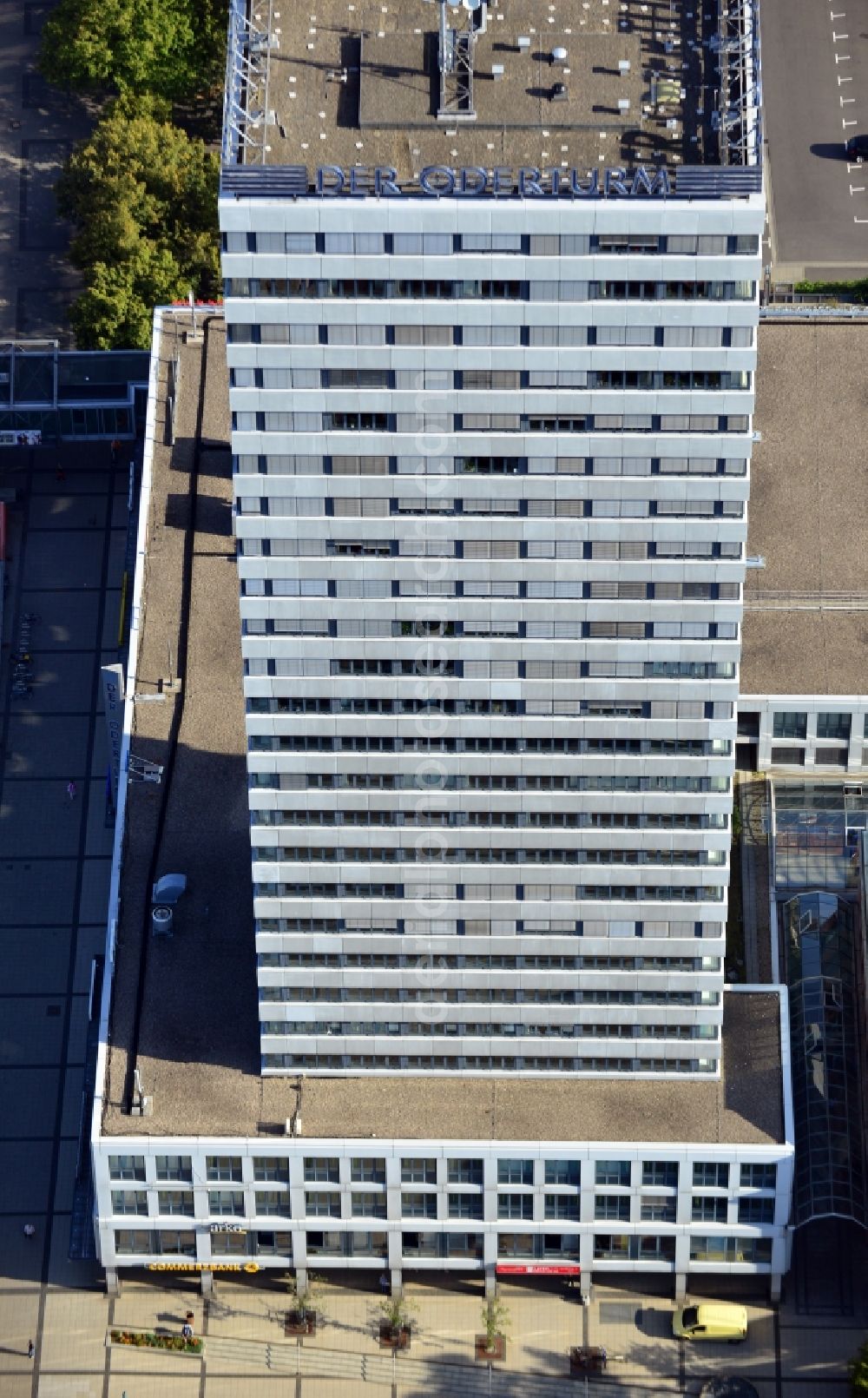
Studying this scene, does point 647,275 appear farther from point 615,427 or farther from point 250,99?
point 250,99

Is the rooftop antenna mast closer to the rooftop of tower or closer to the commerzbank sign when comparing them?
the rooftop of tower

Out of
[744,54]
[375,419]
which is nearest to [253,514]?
[375,419]

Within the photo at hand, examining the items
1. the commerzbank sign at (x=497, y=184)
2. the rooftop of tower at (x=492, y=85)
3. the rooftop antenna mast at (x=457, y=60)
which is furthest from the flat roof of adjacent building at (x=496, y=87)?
the commerzbank sign at (x=497, y=184)

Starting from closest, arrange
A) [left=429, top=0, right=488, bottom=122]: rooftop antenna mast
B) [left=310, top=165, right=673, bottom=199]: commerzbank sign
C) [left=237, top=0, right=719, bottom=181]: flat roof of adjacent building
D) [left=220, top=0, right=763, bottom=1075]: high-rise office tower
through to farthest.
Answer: [left=310, top=165, right=673, bottom=199]: commerzbank sign → [left=220, top=0, right=763, bottom=1075]: high-rise office tower → [left=237, top=0, right=719, bottom=181]: flat roof of adjacent building → [left=429, top=0, right=488, bottom=122]: rooftop antenna mast

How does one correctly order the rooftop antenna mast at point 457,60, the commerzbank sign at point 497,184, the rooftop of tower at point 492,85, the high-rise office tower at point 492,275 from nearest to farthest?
1. the commerzbank sign at point 497,184
2. the high-rise office tower at point 492,275
3. the rooftop of tower at point 492,85
4. the rooftop antenna mast at point 457,60

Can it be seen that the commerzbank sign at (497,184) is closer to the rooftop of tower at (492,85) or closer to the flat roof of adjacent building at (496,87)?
the rooftop of tower at (492,85)

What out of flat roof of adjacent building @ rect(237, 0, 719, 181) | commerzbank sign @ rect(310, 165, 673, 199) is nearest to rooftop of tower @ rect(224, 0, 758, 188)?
flat roof of adjacent building @ rect(237, 0, 719, 181)

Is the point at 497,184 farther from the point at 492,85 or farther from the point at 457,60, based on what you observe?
the point at 457,60

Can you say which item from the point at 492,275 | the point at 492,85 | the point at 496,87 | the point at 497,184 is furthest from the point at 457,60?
the point at 492,275
